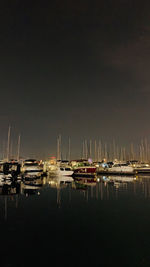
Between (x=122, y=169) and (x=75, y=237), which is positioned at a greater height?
(x=122, y=169)

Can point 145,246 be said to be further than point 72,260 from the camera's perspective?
Yes

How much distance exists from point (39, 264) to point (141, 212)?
12.3 metres

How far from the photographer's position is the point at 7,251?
31.9 ft

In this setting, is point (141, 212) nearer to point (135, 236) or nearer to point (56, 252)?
point (135, 236)

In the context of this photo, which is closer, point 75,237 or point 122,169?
point 75,237

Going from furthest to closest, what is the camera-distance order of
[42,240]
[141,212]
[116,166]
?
[116,166], [141,212], [42,240]

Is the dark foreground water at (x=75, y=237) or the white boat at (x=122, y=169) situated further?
the white boat at (x=122, y=169)

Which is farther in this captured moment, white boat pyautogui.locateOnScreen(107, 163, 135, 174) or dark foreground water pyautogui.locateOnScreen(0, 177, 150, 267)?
white boat pyautogui.locateOnScreen(107, 163, 135, 174)

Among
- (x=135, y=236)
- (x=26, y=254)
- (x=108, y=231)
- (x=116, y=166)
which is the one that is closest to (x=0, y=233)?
(x=26, y=254)

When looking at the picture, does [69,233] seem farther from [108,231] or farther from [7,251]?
[7,251]

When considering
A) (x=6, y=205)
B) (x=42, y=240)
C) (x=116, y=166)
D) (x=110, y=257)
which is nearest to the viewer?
(x=110, y=257)

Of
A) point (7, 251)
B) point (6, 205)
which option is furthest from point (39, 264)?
point (6, 205)

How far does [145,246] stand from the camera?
10281 mm

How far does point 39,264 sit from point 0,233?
5213 mm
